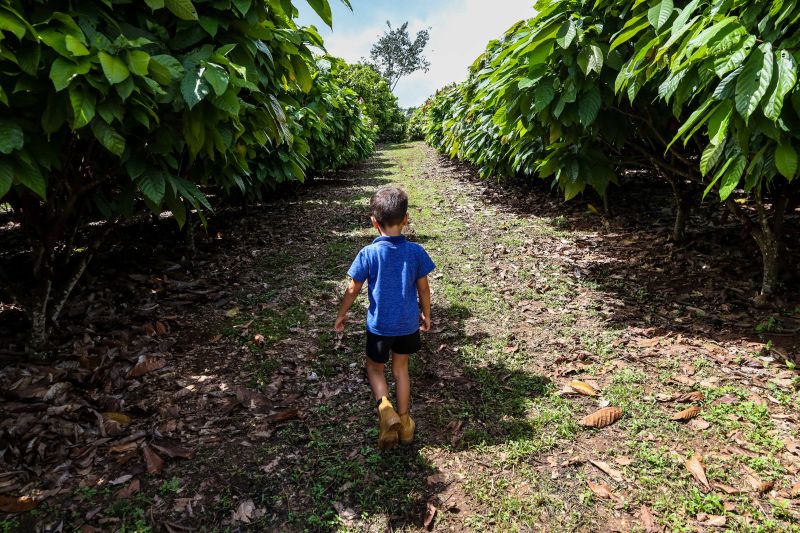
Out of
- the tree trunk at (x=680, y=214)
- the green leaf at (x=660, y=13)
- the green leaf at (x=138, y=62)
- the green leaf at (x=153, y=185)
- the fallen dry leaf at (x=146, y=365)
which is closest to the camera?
the green leaf at (x=138, y=62)

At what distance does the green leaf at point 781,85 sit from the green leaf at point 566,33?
4.59 ft

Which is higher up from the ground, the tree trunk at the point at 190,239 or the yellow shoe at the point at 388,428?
the tree trunk at the point at 190,239

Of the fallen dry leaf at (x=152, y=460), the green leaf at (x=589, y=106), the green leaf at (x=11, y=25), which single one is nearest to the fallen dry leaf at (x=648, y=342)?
the green leaf at (x=589, y=106)

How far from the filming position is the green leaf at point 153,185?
2.29m

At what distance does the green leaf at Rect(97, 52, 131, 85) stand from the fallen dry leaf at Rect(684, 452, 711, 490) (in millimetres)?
3188

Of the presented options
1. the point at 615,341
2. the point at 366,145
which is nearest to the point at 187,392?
the point at 615,341

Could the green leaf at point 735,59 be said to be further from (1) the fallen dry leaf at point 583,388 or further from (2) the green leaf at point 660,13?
(1) the fallen dry leaf at point 583,388

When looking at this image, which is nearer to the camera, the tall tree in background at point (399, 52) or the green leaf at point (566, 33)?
the green leaf at point (566, 33)

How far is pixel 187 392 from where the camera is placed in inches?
122

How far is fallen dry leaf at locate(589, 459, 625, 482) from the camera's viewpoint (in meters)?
2.29

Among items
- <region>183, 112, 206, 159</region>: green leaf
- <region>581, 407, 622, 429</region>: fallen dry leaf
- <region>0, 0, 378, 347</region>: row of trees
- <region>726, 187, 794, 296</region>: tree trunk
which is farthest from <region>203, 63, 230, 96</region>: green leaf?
<region>726, 187, 794, 296</region>: tree trunk

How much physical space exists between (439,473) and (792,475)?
5.70 feet

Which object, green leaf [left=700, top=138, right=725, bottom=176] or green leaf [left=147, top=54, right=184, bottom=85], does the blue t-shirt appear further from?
green leaf [left=700, top=138, right=725, bottom=176]

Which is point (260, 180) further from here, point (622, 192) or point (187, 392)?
point (622, 192)
